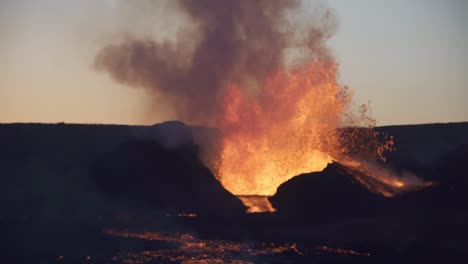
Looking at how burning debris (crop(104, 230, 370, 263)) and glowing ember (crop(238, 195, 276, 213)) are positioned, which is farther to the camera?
glowing ember (crop(238, 195, 276, 213))

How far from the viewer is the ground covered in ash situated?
31.9 metres

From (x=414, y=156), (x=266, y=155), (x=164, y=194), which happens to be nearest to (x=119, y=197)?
(x=164, y=194)

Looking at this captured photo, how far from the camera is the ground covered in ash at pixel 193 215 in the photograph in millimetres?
31906

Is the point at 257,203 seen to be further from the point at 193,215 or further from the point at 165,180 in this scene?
the point at 165,180

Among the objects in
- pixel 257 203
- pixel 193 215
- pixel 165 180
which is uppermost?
pixel 165 180

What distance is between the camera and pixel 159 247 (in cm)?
3297

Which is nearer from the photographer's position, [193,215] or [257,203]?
[193,215]

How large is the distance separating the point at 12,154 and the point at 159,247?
3388cm

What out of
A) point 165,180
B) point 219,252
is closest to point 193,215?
point 165,180

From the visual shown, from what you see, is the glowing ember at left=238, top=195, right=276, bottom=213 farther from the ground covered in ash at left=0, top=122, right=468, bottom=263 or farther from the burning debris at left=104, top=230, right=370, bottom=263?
the burning debris at left=104, top=230, right=370, bottom=263

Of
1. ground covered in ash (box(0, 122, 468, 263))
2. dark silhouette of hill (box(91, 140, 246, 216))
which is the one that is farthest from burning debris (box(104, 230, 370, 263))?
dark silhouette of hill (box(91, 140, 246, 216))

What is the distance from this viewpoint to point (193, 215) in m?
42.0

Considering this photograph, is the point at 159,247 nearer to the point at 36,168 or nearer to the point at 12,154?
the point at 36,168

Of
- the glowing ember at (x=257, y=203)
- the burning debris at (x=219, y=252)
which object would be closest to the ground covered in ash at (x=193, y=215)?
the burning debris at (x=219, y=252)
